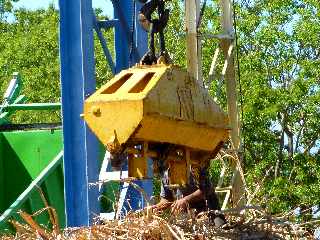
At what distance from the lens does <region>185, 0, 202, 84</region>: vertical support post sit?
50.0 feet

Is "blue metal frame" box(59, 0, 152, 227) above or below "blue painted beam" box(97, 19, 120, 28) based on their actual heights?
below

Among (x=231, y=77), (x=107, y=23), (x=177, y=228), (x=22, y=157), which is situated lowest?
(x=22, y=157)

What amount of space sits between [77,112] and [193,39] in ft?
18.2

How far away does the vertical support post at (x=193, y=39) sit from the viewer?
1525 cm

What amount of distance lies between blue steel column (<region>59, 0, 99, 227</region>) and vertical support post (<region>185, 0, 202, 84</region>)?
197 inches

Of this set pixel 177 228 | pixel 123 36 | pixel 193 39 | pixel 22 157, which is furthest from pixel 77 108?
pixel 193 39

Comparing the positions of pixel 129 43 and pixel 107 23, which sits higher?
pixel 107 23

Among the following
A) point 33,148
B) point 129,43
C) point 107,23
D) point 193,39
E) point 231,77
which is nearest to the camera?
point 107,23

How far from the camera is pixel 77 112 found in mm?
10117

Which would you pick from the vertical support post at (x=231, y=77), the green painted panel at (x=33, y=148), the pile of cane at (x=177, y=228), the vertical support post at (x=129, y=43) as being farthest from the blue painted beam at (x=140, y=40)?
the vertical support post at (x=231, y=77)

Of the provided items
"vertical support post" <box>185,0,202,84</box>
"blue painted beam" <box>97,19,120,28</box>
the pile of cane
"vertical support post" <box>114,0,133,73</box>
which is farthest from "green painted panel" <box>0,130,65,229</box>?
the pile of cane

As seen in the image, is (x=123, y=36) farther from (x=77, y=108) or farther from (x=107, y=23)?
(x=77, y=108)

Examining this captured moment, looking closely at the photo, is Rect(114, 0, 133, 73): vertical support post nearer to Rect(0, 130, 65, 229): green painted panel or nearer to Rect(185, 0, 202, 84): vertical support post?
Rect(0, 130, 65, 229): green painted panel

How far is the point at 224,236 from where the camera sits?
7.78m
